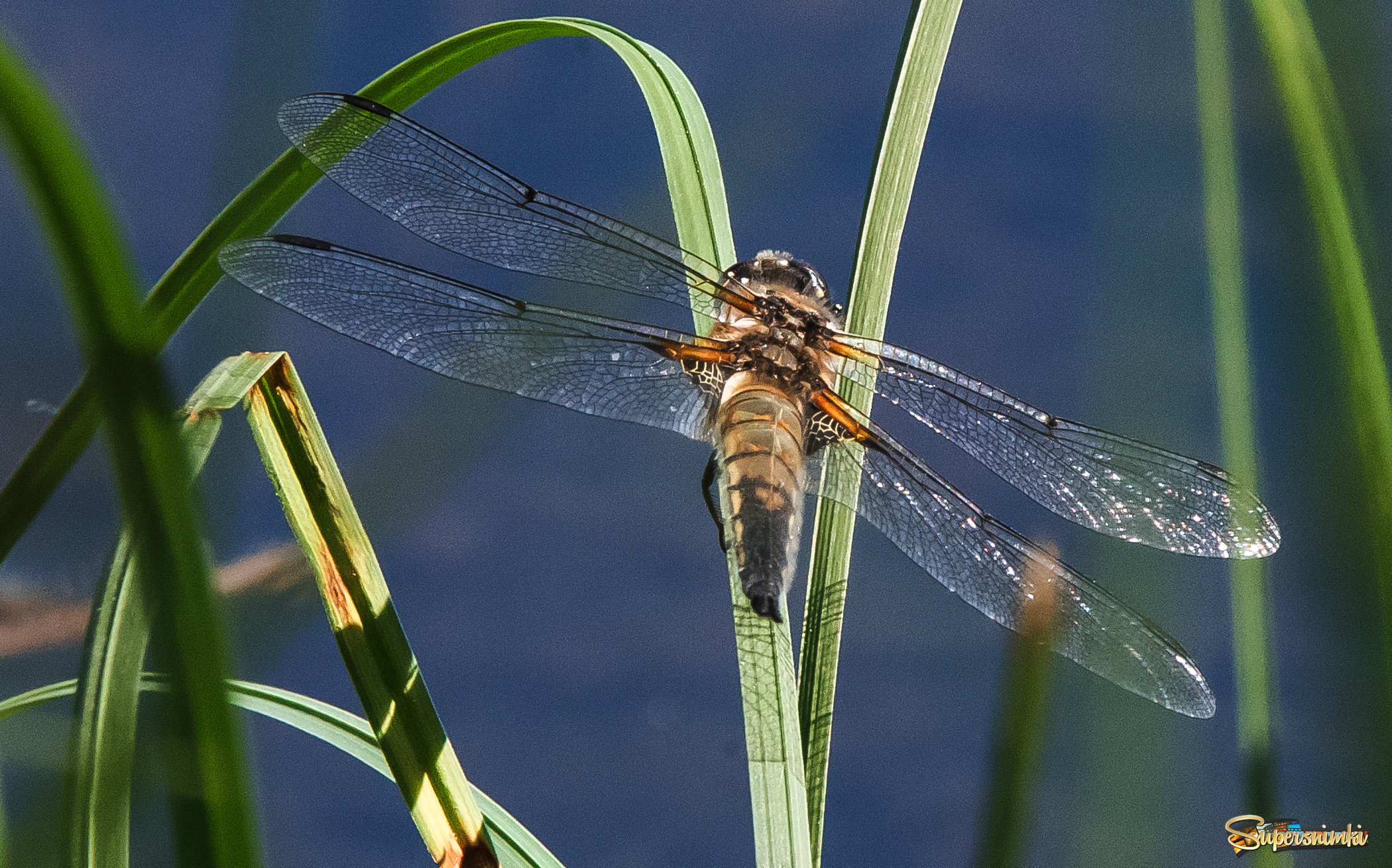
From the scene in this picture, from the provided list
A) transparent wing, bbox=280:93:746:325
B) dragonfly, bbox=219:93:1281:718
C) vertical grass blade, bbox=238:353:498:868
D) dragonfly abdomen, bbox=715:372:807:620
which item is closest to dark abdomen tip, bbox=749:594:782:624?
dragonfly abdomen, bbox=715:372:807:620

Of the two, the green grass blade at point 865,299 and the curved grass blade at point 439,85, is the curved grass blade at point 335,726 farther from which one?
the curved grass blade at point 439,85

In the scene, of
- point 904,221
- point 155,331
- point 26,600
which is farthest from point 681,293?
point 26,600

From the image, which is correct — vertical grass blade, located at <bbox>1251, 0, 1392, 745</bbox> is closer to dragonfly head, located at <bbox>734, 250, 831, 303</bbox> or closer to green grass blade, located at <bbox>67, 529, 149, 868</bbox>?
dragonfly head, located at <bbox>734, 250, 831, 303</bbox>

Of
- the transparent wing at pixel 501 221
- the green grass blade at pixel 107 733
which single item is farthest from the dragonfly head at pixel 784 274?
the green grass blade at pixel 107 733

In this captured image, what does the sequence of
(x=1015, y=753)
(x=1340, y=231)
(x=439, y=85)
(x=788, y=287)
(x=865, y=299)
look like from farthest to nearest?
1. (x=788, y=287)
2. (x=439, y=85)
3. (x=865, y=299)
4. (x=1340, y=231)
5. (x=1015, y=753)

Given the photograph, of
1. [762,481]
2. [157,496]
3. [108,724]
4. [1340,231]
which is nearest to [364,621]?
[108,724]

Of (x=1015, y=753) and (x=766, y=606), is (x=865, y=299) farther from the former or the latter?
(x=1015, y=753)

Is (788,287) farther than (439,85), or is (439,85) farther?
(788,287)
